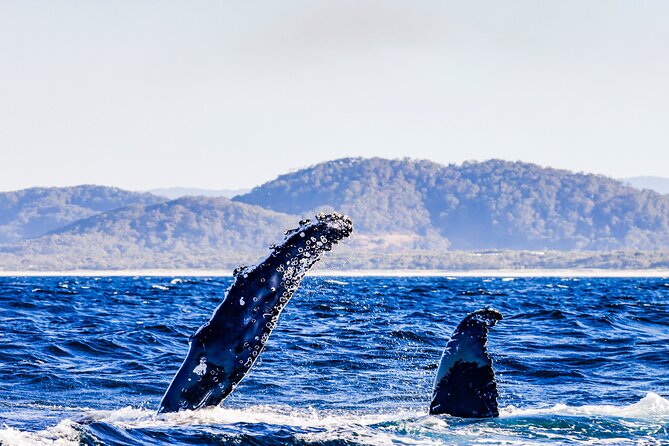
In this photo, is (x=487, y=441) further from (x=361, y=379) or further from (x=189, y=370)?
(x=361, y=379)

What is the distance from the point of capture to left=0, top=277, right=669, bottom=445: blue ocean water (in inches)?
334

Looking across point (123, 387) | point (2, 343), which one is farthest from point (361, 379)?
point (2, 343)

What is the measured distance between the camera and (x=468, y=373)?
8594 millimetres

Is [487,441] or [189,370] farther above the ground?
[189,370]

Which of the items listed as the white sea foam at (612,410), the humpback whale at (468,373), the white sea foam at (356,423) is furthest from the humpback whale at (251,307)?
the white sea foam at (612,410)

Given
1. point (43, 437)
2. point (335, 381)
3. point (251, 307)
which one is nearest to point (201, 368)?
point (251, 307)

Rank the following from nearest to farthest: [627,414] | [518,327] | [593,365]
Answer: [627,414], [593,365], [518,327]

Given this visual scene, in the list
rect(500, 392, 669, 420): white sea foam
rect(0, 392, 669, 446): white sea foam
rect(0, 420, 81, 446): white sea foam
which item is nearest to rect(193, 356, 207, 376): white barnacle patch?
rect(0, 392, 669, 446): white sea foam

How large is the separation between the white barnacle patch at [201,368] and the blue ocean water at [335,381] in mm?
578

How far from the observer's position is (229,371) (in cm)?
721

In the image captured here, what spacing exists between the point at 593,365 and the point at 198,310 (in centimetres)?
1484

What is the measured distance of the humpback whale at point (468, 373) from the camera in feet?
28.1

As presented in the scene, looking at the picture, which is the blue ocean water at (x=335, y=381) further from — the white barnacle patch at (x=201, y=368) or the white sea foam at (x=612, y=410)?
the white barnacle patch at (x=201, y=368)

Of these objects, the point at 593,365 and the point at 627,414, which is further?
the point at 593,365
